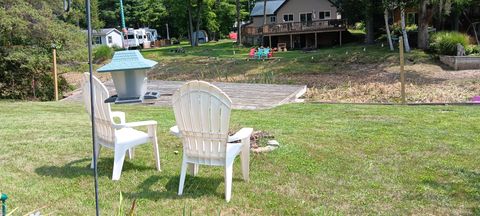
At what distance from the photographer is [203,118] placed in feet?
12.5

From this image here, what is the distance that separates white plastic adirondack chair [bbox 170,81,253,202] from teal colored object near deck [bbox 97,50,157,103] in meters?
0.43

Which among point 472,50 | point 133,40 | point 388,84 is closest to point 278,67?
point 388,84

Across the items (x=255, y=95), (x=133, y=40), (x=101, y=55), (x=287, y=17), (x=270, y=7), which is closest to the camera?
(x=255, y=95)

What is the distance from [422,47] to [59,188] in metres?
20.2

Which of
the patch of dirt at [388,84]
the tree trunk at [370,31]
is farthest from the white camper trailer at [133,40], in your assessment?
the tree trunk at [370,31]

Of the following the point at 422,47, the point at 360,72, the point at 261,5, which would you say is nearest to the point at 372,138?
the point at 360,72

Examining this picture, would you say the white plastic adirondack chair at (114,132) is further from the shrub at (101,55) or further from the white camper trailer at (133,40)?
the shrub at (101,55)

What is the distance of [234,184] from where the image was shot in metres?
4.20

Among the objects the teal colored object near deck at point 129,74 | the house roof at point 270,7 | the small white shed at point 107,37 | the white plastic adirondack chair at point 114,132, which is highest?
the house roof at point 270,7

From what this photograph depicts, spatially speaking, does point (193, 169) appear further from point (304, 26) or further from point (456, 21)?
point (304, 26)

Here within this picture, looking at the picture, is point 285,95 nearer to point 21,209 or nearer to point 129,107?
point 129,107

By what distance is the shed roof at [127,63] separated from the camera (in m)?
3.38

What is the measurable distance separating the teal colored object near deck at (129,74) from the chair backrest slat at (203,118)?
0.43m

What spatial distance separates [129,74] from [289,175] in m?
1.90
